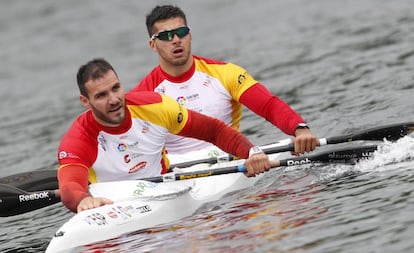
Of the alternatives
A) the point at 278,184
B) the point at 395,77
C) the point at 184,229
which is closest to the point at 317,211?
the point at 184,229

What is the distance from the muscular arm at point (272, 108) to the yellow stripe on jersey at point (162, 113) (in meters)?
1.29

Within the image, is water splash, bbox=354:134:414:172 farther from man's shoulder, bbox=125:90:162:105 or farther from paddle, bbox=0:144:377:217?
man's shoulder, bbox=125:90:162:105

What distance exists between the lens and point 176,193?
10.9 meters

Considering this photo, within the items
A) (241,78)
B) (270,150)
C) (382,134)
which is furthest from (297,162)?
(241,78)

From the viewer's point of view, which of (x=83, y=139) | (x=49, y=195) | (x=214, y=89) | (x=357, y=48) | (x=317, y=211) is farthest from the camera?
(x=357, y=48)

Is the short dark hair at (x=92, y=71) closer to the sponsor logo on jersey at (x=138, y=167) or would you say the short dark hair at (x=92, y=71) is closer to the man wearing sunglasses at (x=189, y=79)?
→ the sponsor logo on jersey at (x=138, y=167)

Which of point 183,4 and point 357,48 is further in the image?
point 183,4

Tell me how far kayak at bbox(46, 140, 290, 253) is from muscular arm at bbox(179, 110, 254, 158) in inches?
18.1

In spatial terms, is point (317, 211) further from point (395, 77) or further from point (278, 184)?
point (395, 77)

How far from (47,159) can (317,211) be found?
9.16 m

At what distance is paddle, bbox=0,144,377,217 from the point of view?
11.2 meters

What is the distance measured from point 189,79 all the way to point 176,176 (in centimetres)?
218

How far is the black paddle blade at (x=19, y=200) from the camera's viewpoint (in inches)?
460

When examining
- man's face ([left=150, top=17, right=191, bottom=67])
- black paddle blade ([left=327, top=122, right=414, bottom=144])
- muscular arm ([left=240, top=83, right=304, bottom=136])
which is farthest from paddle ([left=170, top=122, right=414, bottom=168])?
man's face ([left=150, top=17, right=191, bottom=67])
